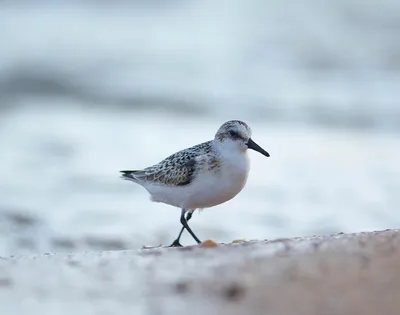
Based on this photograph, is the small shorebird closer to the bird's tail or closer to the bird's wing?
the bird's wing

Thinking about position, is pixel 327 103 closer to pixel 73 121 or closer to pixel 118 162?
pixel 73 121

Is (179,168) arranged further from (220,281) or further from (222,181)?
(220,281)

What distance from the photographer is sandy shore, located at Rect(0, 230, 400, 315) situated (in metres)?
3.75

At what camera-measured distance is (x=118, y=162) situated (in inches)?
411

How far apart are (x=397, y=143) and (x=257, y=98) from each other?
140 inches

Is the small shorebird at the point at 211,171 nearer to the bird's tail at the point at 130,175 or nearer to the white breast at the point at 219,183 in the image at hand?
the white breast at the point at 219,183

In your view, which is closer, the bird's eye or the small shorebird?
the small shorebird

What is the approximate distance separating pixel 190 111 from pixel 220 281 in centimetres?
984

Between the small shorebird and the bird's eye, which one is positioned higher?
the bird's eye

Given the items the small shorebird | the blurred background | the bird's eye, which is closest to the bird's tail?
the small shorebird

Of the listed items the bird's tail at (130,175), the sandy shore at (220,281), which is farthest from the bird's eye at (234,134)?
the sandy shore at (220,281)

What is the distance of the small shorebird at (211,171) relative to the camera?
5.92m

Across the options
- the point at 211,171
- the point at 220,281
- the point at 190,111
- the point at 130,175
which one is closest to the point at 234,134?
the point at 211,171

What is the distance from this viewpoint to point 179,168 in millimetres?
6133
